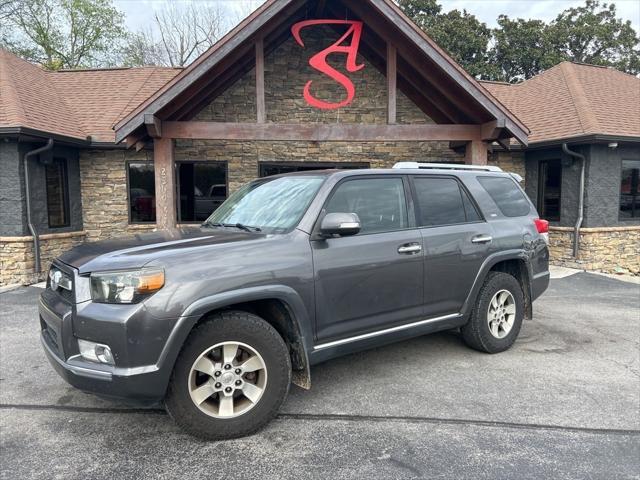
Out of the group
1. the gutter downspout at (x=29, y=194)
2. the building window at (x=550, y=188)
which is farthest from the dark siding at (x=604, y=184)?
the gutter downspout at (x=29, y=194)

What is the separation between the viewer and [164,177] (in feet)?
28.7

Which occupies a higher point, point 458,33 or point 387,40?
point 458,33

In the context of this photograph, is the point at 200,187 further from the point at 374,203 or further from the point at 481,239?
the point at 481,239

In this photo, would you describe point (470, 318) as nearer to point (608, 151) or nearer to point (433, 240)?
point (433, 240)

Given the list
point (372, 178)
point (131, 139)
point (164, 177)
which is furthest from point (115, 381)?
point (131, 139)

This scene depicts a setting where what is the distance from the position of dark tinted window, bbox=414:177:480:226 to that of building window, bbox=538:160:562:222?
884 cm

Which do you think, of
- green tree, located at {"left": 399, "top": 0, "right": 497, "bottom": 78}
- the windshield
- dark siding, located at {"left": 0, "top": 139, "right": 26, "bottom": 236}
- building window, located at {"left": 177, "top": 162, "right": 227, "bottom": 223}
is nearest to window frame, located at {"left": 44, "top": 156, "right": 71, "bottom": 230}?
dark siding, located at {"left": 0, "top": 139, "right": 26, "bottom": 236}

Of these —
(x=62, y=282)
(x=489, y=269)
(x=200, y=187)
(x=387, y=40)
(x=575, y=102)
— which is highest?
(x=387, y=40)

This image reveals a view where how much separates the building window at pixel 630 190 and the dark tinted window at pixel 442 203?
31.4 ft

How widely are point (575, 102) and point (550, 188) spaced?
2431mm

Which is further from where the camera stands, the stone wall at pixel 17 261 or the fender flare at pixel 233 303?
the stone wall at pixel 17 261

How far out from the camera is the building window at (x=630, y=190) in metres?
11.8

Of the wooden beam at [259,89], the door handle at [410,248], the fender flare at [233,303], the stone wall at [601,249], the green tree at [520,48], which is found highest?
the green tree at [520,48]

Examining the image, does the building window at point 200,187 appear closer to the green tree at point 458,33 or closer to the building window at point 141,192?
the building window at point 141,192
